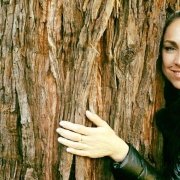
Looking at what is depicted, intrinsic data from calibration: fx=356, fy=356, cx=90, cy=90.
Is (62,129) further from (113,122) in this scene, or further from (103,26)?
(103,26)

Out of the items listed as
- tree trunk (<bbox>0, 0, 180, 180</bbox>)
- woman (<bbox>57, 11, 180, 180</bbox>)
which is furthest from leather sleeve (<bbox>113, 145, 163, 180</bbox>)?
tree trunk (<bbox>0, 0, 180, 180</bbox>)

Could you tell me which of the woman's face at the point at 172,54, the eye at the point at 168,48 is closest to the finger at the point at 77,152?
the woman's face at the point at 172,54

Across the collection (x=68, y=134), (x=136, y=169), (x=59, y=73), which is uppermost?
(x=59, y=73)

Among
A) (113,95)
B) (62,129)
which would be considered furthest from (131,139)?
(62,129)

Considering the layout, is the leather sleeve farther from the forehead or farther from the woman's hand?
the forehead

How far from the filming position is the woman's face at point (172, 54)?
195cm

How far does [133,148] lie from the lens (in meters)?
1.84

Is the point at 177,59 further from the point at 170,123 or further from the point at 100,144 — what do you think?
the point at 100,144

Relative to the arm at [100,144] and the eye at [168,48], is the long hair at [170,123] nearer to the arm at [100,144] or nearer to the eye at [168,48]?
the eye at [168,48]

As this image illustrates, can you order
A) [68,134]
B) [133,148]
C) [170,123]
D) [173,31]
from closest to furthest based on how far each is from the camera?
[68,134], [133,148], [173,31], [170,123]

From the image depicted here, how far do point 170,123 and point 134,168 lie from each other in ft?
1.20

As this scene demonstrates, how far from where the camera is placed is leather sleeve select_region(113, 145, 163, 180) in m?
1.82

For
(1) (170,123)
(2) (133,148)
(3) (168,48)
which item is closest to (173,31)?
(3) (168,48)

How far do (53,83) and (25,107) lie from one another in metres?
0.17
